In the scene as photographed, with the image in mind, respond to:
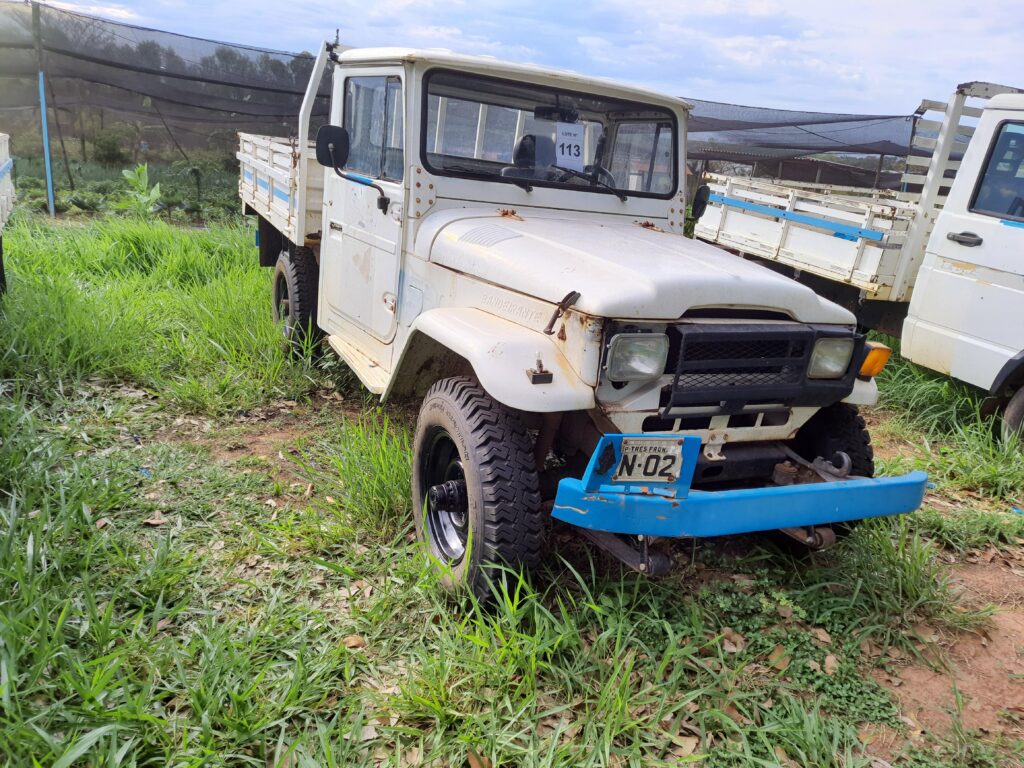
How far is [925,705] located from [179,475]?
3.27 m

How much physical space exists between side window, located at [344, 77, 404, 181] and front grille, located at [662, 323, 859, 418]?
1712 millimetres

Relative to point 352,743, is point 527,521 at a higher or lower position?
higher

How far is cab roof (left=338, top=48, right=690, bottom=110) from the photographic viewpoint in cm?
333

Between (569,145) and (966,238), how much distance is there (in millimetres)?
2758

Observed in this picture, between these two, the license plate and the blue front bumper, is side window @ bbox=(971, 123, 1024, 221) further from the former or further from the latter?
the license plate

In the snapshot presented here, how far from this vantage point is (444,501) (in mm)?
2742

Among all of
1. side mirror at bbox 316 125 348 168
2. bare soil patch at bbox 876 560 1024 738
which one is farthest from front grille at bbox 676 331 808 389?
side mirror at bbox 316 125 348 168

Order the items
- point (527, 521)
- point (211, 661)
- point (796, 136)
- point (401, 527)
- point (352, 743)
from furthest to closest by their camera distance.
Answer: point (796, 136)
point (401, 527)
point (527, 521)
point (211, 661)
point (352, 743)

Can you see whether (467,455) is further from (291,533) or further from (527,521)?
(291,533)

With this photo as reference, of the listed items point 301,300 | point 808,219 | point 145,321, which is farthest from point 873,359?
point 145,321

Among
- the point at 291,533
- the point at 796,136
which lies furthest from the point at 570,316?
the point at 796,136

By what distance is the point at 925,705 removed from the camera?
8.26 feet

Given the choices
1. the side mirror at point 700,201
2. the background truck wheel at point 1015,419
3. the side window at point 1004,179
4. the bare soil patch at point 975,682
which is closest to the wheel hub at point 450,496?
the bare soil patch at point 975,682

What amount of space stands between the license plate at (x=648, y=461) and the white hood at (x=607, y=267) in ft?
1.38
